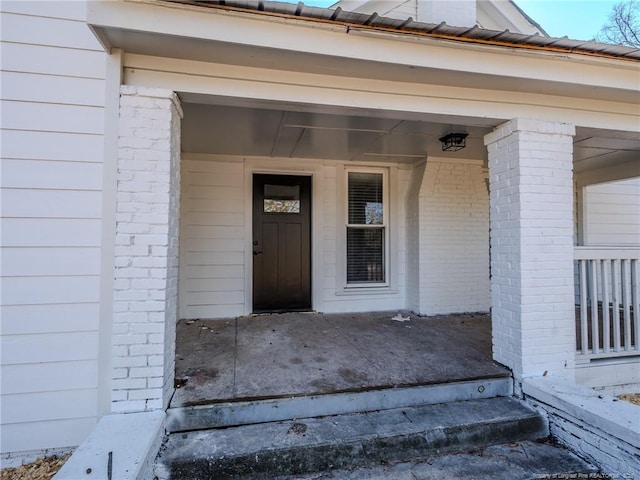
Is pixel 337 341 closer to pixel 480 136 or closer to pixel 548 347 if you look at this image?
pixel 548 347

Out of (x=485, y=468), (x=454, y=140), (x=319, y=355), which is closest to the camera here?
(x=485, y=468)

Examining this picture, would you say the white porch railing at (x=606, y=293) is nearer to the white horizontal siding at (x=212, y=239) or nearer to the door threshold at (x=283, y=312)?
the door threshold at (x=283, y=312)

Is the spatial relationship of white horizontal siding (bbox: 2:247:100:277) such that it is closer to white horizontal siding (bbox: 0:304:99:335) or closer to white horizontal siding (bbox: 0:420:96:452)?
white horizontal siding (bbox: 0:304:99:335)

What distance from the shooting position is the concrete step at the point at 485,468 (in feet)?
6.59

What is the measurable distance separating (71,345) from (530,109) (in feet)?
12.9

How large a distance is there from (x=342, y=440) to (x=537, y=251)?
6.89 feet

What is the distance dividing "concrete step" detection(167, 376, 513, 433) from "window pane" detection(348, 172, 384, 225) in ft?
9.39

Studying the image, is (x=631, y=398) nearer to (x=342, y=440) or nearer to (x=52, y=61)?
(x=342, y=440)

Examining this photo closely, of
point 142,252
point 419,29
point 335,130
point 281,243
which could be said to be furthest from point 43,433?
point 419,29

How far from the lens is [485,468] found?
6.86 feet

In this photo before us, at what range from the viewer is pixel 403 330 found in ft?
13.2

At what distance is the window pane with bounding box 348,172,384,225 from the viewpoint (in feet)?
16.6

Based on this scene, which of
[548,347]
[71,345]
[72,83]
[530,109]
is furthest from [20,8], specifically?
[548,347]

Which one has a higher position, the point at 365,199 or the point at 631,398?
the point at 365,199
